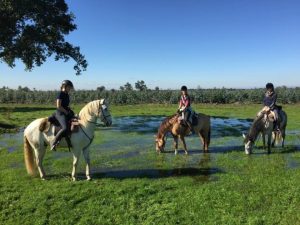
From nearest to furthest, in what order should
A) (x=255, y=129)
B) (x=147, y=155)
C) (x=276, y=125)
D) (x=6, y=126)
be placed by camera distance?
(x=255, y=129)
(x=147, y=155)
(x=276, y=125)
(x=6, y=126)

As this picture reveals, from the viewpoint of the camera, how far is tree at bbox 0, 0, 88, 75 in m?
23.1

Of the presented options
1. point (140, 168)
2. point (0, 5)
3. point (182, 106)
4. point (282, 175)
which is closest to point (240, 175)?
point (282, 175)

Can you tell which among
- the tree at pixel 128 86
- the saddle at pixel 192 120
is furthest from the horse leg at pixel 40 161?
the tree at pixel 128 86

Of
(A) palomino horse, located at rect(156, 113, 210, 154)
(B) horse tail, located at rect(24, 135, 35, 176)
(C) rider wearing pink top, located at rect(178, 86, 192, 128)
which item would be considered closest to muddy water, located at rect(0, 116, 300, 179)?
(A) palomino horse, located at rect(156, 113, 210, 154)

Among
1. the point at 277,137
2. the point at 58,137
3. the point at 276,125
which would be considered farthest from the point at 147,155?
the point at 277,137

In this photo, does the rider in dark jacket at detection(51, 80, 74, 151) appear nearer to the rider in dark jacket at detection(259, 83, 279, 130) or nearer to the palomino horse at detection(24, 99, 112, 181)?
the palomino horse at detection(24, 99, 112, 181)

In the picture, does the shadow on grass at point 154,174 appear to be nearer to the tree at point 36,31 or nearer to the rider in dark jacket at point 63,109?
the rider in dark jacket at point 63,109

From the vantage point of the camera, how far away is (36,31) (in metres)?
25.3

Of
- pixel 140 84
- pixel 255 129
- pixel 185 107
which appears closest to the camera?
pixel 255 129

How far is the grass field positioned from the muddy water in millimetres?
39

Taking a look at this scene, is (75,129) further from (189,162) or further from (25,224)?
(189,162)

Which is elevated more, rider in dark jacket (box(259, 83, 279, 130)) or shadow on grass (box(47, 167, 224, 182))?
rider in dark jacket (box(259, 83, 279, 130))

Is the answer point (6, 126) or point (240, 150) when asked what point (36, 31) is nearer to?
point (6, 126)

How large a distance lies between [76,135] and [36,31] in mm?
17504
